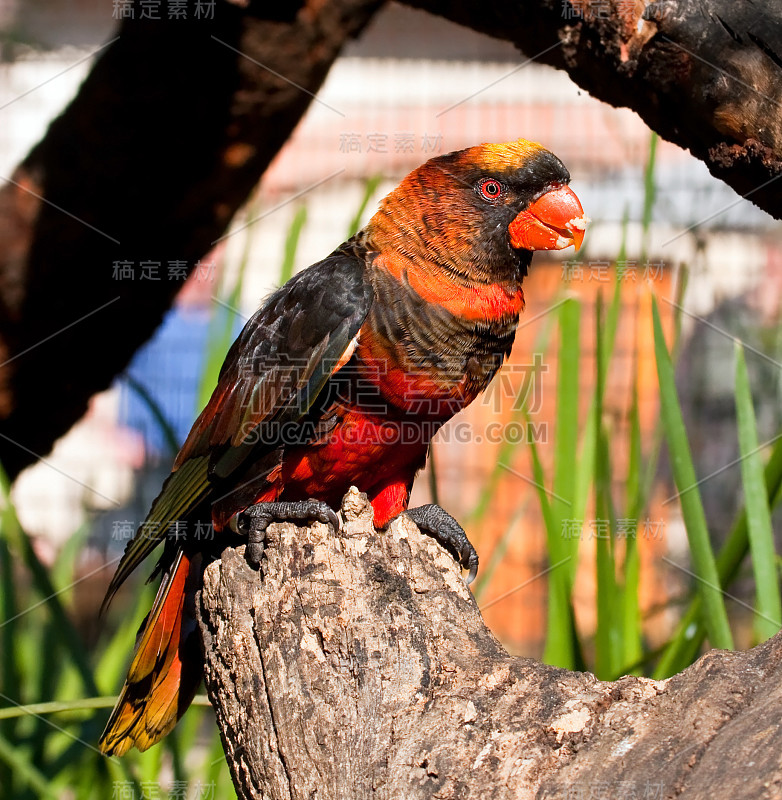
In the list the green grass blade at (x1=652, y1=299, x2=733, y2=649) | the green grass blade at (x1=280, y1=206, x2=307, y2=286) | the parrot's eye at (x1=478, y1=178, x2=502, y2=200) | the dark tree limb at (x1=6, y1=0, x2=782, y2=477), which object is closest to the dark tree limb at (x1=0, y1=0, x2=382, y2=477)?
the dark tree limb at (x1=6, y1=0, x2=782, y2=477)

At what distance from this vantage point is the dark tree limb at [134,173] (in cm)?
230

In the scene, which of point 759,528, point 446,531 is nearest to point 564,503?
point 446,531

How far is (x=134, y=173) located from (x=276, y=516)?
1.30m

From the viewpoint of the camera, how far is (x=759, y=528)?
5.32 feet

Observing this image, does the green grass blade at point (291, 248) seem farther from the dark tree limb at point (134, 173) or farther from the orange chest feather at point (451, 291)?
the orange chest feather at point (451, 291)

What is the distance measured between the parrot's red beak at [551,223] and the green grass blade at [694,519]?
33 centimetres

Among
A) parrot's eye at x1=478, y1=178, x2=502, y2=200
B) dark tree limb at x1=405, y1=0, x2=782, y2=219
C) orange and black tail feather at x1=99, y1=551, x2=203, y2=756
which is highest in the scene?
A: dark tree limb at x1=405, y1=0, x2=782, y2=219

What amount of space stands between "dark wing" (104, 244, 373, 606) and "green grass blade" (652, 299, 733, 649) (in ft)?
2.28

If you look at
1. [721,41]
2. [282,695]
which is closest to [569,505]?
[282,695]

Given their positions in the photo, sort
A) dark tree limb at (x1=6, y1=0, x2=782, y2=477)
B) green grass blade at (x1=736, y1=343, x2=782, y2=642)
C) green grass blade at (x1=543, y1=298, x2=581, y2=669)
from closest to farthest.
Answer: green grass blade at (x1=736, y1=343, x2=782, y2=642), green grass blade at (x1=543, y1=298, x2=581, y2=669), dark tree limb at (x1=6, y1=0, x2=782, y2=477)

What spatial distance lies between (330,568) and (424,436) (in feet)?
1.96

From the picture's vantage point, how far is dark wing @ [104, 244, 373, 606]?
1.81 meters

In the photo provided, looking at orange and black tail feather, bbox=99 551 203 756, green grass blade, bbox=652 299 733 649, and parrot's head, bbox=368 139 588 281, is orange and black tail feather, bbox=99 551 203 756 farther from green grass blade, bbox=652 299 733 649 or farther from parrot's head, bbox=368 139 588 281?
green grass blade, bbox=652 299 733 649

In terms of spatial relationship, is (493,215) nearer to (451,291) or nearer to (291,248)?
(451,291)
